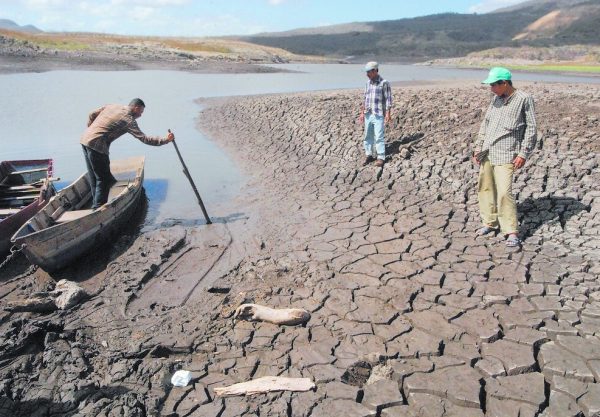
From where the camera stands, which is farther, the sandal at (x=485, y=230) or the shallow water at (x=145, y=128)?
the shallow water at (x=145, y=128)

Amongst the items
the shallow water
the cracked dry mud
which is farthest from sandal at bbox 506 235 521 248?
the shallow water

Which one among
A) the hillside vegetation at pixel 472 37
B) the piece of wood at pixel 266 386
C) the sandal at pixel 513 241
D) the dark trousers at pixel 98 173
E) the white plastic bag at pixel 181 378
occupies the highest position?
the hillside vegetation at pixel 472 37

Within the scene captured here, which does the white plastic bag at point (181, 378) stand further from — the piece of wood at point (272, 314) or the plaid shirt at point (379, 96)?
the plaid shirt at point (379, 96)

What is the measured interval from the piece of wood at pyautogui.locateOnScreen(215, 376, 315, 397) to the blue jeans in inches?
249

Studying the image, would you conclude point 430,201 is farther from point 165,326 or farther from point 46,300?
point 46,300

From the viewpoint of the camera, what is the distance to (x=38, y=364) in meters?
4.51

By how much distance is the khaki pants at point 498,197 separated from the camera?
582cm

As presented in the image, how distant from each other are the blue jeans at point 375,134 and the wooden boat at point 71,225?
16.0 ft

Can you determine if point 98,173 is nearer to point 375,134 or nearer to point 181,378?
point 181,378

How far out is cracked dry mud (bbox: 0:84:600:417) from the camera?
3857 mm

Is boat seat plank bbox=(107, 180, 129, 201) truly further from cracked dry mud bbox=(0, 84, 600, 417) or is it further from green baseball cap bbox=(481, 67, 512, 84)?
green baseball cap bbox=(481, 67, 512, 84)

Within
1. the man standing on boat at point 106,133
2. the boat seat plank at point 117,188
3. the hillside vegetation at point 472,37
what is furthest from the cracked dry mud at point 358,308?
the hillside vegetation at point 472,37

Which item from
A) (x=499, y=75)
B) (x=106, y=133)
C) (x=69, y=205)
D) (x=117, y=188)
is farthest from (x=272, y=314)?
(x=117, y=188)

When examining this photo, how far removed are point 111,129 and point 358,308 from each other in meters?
5.47
